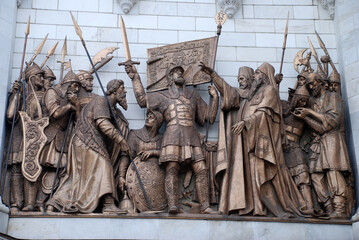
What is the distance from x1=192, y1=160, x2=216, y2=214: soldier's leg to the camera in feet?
37.3

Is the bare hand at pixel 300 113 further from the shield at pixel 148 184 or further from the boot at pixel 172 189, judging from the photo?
the shield at pixel 148 184

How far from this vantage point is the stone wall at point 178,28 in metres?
12.9

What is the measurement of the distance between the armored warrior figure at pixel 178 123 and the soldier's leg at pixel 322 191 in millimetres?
1712

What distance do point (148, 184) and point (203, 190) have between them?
83cm

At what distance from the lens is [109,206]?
36.8 ft

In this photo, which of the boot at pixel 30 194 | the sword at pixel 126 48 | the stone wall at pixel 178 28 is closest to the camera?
the boot at pixel 30 194

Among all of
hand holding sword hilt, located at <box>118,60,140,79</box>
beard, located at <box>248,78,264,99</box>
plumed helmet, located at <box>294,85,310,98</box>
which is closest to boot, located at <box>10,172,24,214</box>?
hand holding sword hilt, located at <box>118,60,140,79</box>

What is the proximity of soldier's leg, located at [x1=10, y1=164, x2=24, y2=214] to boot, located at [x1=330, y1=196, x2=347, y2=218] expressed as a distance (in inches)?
183

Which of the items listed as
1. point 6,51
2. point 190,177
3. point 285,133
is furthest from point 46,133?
point 285,133

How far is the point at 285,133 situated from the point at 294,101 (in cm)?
57

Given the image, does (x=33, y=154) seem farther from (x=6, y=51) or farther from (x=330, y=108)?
(x=330, y=108)

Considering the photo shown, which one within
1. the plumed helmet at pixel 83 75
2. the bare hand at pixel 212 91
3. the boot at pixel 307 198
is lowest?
the boot at pixel 307 198

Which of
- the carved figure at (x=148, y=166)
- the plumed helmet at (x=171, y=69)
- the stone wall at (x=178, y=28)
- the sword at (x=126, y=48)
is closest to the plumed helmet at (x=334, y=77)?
the stone wall at (x=178, y=28)

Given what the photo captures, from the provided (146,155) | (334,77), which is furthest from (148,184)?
(334,77)
